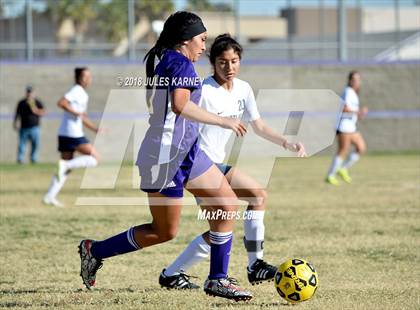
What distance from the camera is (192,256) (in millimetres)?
8391


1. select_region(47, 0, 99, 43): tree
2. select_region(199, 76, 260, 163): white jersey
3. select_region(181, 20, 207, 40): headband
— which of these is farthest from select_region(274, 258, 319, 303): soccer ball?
select_region(47, 0, 99, 43): tree

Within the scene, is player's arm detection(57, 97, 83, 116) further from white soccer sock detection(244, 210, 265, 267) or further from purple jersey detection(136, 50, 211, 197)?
purple jersey detection(136, 50, 211, 197)

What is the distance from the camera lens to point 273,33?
47531 mm

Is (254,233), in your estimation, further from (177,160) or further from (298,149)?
(177,160)

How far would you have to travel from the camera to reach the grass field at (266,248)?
25.9 feet

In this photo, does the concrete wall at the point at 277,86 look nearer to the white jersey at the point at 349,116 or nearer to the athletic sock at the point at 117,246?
the white jersey at the point at 349,116

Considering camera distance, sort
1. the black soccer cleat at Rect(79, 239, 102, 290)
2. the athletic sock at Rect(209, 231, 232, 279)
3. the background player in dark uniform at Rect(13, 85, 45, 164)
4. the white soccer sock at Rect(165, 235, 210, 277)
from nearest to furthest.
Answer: the athletic sock at Rect(209, 231, 232, 279) → the black soccer cleat at Rect(79, 239, 102, 290) → the white soccer sock at Rect(165, 235, 210, 277) → the background player in dark uniform at Rect(13, 85, 45, 164)

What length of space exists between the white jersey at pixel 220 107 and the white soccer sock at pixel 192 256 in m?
0.75

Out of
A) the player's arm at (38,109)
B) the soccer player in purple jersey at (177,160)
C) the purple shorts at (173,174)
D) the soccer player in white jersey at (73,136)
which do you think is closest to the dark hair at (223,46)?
the soccer player in purple jersey at (177,160)

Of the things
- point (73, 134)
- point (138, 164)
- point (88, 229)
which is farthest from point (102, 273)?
point (73, 134)

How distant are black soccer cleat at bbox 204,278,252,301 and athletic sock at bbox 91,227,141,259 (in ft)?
2.26

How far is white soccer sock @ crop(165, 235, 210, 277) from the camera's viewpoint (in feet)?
27.5

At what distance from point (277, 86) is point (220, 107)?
20769 mm

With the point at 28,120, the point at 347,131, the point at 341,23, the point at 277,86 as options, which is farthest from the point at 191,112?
the point at 277,86
